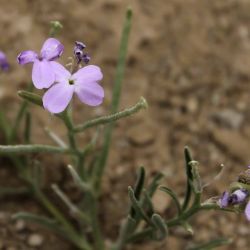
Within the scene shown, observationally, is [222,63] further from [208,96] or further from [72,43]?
[72,43]

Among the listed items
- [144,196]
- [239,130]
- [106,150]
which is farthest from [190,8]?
[144,196]

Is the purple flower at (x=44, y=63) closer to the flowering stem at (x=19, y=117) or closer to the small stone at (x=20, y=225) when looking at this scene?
the flowering stem at (x=19, y=117)

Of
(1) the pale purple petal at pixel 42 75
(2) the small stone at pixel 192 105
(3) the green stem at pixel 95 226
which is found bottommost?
(3) the green stem at pixel 95 226

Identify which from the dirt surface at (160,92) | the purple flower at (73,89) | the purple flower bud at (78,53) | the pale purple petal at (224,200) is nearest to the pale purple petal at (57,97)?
the purple flower at (73,89)

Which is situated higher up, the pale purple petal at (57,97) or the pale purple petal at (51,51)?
the pale purple petal at (51,51)

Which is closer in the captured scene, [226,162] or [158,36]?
[226,162]

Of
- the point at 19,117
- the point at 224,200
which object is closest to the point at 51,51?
the point at 224,200

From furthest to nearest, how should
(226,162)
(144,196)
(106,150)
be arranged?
(226,162)
(106,150)
(144,196)
